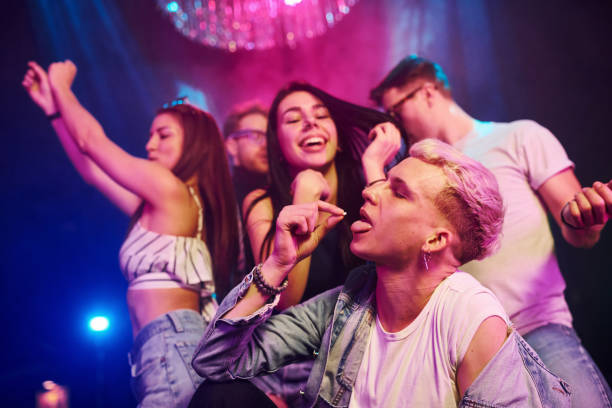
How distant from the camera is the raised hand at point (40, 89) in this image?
7.02 ft

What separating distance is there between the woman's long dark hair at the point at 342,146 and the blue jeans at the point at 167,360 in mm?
514

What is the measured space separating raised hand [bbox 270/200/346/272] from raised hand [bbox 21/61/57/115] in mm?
1624

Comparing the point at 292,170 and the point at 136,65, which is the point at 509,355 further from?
the point at 136,65

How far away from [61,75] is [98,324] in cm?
138

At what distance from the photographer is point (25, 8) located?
252 centimetres

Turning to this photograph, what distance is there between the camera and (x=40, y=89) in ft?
7.16

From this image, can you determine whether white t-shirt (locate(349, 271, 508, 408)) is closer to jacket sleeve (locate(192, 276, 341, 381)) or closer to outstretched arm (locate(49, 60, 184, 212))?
jacket sleeve (locate(192, 276, 341, 381))

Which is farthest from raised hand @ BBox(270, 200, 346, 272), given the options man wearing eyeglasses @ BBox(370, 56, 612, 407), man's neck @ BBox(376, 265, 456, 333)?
man wearing eyeglasses @ BBox(370, 56, 612, 407)

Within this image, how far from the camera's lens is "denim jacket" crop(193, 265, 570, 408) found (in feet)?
3.53

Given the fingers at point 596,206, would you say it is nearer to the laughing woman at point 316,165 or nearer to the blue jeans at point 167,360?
the laughing woman at point 316,165

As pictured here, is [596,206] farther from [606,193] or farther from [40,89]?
[40,89]

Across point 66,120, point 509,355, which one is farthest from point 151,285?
point 509,355

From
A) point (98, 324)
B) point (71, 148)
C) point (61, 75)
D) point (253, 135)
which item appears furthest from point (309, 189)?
point (98, 324)

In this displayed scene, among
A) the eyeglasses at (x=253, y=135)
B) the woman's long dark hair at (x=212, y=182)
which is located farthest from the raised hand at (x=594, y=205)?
the eyeglasses at (x=253, y=135)
